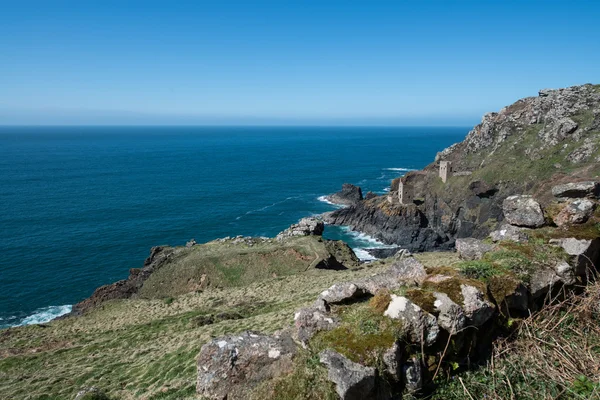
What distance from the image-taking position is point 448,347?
359 inches

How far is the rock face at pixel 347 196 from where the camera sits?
345 ft

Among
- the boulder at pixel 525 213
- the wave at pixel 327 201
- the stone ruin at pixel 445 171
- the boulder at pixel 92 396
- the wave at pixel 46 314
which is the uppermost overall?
the boulder at pixel 525 213

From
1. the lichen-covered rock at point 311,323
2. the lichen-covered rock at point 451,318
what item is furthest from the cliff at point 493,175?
the lichen-covered rock at point 311,323

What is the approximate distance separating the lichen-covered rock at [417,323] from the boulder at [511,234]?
6413 millimetres

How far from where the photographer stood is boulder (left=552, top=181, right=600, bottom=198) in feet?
54.0

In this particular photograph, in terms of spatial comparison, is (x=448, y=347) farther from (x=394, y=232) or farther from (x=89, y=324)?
(x=394, y=232)

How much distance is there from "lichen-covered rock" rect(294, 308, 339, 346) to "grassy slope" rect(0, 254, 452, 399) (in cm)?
501

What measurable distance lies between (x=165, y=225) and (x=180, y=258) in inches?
1586

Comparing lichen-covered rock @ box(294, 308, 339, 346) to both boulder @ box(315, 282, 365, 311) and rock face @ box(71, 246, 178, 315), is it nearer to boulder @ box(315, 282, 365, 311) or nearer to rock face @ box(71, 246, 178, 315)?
boulder @ box(315, 282, 365, 311)

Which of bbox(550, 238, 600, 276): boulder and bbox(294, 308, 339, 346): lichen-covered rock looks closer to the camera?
bbox(294, 308, 339, 346): lichen-covered rock

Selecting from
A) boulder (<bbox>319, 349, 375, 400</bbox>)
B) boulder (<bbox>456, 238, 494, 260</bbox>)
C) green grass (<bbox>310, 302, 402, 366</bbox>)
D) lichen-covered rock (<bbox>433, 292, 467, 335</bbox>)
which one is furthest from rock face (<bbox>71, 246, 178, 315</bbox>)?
lichen-covered rock (<bbox>433, 292, 467, 335</bbox>)

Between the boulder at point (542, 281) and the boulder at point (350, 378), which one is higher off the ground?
the boulder at point (542, 281)

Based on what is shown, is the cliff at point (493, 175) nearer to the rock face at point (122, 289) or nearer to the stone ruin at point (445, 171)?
the stone ruin at point (445, 171)

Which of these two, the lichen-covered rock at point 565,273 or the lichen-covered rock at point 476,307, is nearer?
the lichen-covered rock at point 476,307
